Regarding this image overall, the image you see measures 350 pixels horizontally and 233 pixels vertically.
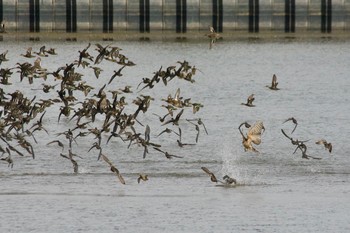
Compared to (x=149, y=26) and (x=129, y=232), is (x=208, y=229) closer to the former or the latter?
(x=129, y=232)

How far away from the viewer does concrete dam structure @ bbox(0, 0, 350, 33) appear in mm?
68438

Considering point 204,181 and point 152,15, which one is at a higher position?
point 152,15

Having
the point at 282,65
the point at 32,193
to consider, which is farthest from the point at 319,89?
the point at 32,193

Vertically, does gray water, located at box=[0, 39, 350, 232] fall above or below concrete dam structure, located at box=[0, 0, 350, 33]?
below

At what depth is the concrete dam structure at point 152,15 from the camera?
68438 millimetres

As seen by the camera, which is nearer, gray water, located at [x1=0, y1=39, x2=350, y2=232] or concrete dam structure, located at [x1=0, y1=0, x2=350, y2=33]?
gray water, located at [x1=0, y1=39, x2=350, y2=232]

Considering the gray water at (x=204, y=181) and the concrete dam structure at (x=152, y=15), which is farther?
the concrete dam structure at (x=152, y=15)

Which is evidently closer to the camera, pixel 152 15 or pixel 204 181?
pixel 204 181

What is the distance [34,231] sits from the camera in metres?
20.2

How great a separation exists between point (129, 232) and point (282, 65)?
38.9m

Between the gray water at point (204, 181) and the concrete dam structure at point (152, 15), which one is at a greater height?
the concrete dam structure at point (152, 15)

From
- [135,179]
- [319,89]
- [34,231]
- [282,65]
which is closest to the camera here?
[34,231]

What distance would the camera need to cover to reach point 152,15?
6844 centimetres

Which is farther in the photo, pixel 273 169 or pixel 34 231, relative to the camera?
pixel 273 169
